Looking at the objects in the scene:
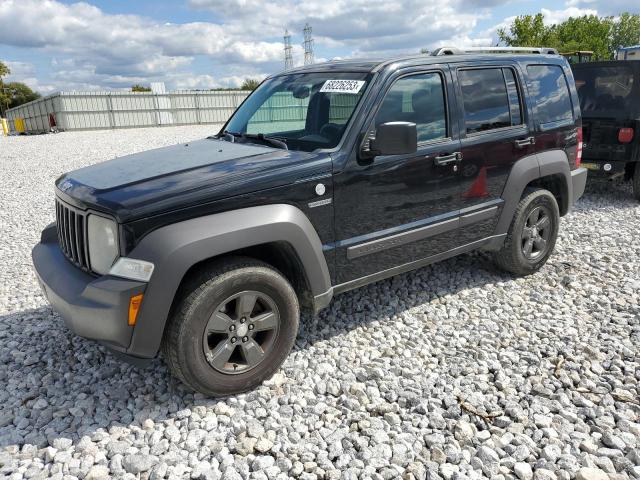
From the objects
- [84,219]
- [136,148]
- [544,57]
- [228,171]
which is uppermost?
[544,57]

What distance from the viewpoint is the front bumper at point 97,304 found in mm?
2672

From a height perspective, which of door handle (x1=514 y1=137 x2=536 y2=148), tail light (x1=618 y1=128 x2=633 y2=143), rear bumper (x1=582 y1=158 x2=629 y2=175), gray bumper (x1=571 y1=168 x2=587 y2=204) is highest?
door handle (x1=514 y1=137 x2=536 y2=148)

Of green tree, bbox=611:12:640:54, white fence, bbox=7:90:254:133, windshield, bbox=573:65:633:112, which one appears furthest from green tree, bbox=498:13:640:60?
windshield, bbox=573:65:633:112

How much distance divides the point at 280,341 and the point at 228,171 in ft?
3.68

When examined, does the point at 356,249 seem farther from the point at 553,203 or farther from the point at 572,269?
the point at 572,269

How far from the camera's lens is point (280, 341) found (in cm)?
326

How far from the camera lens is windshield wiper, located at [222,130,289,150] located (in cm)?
361

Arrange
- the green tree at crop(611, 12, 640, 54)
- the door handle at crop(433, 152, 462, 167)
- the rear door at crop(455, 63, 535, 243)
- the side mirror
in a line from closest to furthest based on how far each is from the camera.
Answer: the side mirror < the door handle at crop(433, 152, 462, 167) < the rear door at crop(455, 63, 535, 243) < the green tree at crop(611, 12, 640, 54)

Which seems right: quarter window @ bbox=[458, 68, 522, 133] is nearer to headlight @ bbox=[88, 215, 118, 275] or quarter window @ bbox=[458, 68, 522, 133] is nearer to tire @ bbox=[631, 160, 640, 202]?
headlight @ bbox=[88, 215, 118, 275]

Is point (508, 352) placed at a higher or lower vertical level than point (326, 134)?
lower

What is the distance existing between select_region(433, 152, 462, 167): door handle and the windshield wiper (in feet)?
3.76

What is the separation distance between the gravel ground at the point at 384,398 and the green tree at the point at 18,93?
274 feet

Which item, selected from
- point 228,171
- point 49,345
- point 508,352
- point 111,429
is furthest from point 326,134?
point 49,345

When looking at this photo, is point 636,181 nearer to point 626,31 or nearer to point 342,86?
point 342,86
